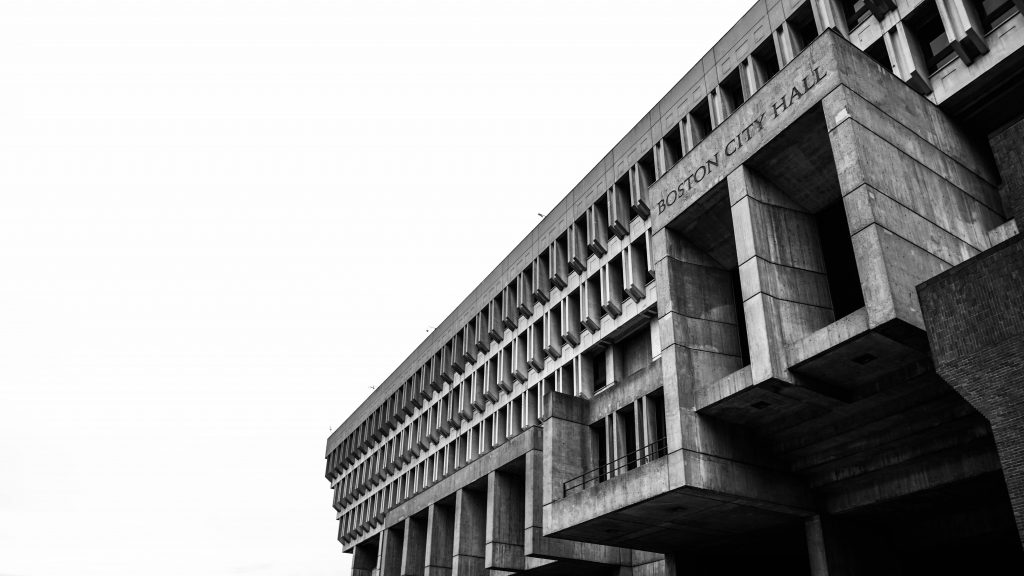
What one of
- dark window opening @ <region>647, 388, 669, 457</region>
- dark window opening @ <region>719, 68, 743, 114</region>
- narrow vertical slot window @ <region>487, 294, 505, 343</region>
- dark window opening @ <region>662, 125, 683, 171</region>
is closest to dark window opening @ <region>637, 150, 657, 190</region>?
dark window opening @ <region>662, 125, 683, 171</region>

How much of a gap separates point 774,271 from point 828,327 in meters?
2.95

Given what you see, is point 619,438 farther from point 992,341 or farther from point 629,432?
point 992,341

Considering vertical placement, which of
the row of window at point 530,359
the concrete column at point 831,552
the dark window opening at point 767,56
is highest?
the dark window opening at point 767,56

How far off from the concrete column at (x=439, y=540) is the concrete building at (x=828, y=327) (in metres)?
11.0

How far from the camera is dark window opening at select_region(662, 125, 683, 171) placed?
36.4 metres

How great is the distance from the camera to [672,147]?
121 ft

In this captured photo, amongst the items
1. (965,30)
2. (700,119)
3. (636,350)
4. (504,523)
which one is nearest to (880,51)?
(965,30)

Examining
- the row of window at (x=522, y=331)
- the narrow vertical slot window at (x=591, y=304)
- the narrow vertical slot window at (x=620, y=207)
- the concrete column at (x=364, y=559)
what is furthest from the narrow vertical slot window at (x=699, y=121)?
the concrete column at (x=364, y=559)

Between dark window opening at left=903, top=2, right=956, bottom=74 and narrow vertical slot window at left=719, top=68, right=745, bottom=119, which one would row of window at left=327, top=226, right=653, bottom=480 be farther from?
dark window opening at left=903, top=2, right=956, bottom=74

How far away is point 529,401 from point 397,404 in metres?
21.2

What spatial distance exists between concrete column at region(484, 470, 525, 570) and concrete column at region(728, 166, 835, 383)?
19.6 meters

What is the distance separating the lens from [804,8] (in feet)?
98.3

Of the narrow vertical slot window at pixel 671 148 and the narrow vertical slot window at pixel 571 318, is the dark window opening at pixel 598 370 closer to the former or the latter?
the narrow vertical slot window at pixel 571 318

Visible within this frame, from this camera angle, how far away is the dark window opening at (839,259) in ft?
75.2
